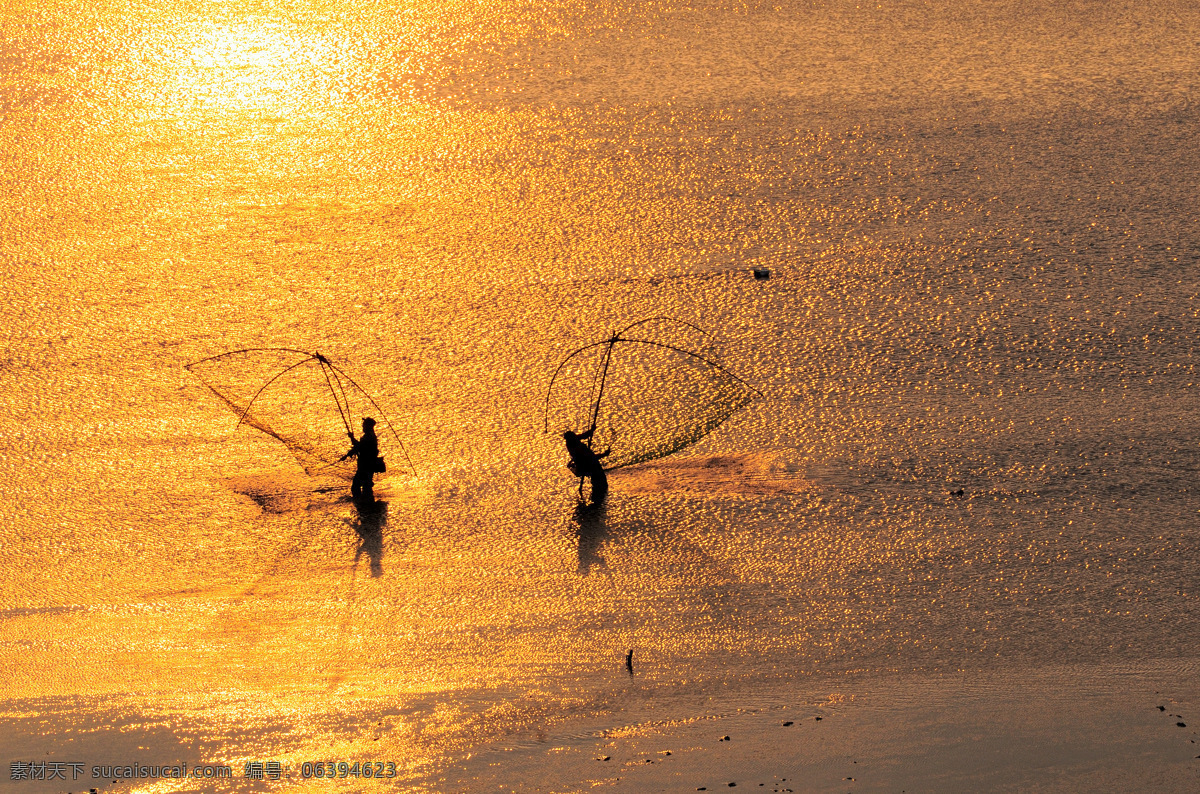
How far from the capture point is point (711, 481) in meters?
3.16

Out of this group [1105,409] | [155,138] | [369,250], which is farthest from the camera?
[155,138]

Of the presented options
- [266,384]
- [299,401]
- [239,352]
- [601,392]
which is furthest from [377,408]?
[601,392]

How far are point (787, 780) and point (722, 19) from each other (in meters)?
3.71

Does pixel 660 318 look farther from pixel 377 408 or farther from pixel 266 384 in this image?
pixel 266 384

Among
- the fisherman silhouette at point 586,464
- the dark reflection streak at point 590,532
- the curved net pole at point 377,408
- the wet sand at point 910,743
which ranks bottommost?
the wet sand at point 910,743

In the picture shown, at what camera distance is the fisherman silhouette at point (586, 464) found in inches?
119

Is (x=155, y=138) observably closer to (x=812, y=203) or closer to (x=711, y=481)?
(x=812, y=203)

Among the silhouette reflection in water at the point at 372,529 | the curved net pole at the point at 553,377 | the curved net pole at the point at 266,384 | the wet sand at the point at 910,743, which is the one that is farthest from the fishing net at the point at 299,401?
the wet sand at the point at 910,743

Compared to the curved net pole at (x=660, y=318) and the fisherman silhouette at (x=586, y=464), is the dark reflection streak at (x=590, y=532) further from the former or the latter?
the curved net pole at (x=660, y=318)

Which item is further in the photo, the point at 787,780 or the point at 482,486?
the point at 482,486

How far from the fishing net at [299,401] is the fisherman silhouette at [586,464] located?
0.46 m

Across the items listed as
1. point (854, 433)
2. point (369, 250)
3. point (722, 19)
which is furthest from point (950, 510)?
point (722, 19)

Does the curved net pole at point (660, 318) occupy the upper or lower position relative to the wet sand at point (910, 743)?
upper

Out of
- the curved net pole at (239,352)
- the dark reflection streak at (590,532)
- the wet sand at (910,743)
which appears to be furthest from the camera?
the curved net pole at (239,352)
